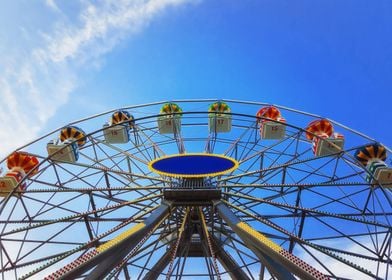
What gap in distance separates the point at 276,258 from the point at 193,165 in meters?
5.39

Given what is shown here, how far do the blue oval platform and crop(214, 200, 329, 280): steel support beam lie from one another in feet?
9.47

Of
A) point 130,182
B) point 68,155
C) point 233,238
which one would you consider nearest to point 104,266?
point 233,238

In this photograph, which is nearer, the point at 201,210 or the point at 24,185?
the point at 201,210

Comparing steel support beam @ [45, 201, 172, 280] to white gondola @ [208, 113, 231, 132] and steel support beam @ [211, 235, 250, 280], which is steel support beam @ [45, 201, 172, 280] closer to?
steel support beam @ [211, 235, 250, 280]

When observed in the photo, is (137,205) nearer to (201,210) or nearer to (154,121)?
(201,210)

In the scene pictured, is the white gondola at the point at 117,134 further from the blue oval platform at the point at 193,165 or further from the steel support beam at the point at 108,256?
the steel support beam at the point at 108,256

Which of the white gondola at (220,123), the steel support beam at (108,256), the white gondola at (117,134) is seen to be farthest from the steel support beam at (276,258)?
the white gondola at (117,134)

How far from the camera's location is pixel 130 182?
46.9ft

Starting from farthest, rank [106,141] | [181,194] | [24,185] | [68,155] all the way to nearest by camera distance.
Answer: [106,141] < [68,155] < [24,185] < [181,194]

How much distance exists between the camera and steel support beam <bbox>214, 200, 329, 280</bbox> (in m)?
6.89

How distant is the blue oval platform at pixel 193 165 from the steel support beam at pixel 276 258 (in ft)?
9.47

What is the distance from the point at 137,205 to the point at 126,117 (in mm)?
5905

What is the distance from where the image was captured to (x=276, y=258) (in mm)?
7676

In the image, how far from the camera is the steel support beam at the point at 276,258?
22.6 feet
